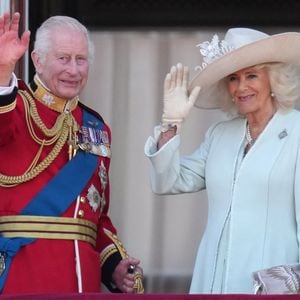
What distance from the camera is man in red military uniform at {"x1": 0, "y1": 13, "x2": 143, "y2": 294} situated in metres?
5.16

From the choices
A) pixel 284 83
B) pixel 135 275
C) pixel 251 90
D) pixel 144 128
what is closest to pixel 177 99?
pixel 251 90

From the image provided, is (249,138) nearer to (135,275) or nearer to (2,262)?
(135,275)

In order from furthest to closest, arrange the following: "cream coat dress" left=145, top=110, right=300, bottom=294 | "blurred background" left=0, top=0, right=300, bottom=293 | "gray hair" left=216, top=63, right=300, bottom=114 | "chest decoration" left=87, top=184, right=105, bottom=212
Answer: "blurred background" left=0, top=0, right=300, bottom=293, "chest decoration" left=87, top=184, right=105, bottom=212, "gray hair" left=216, top=63, right=300, bottom=114, "cream coat dress" left=145, top=110, right=300, bottom=294

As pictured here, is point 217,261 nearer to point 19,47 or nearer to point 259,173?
point 259,173

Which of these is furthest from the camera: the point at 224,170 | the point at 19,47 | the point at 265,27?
the point at 265,27

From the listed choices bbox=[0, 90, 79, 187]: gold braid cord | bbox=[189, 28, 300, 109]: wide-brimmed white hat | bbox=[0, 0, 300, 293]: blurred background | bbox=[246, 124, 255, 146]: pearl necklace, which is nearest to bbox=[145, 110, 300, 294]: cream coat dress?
bbox=[246, 124, 255, 146]: pearl necklace

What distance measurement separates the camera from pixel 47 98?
5.32 m

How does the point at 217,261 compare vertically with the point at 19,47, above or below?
below

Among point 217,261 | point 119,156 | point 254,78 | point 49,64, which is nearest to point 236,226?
point 217,261

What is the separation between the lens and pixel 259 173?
5.12 m

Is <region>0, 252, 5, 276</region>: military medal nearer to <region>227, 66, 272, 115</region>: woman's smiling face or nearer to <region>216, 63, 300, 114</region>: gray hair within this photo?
<region>227, 66, 272, 115</region>: woman's smiling face

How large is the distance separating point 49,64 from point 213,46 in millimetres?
532

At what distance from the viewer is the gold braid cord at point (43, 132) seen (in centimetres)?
518

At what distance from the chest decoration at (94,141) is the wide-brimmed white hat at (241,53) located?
363mm
